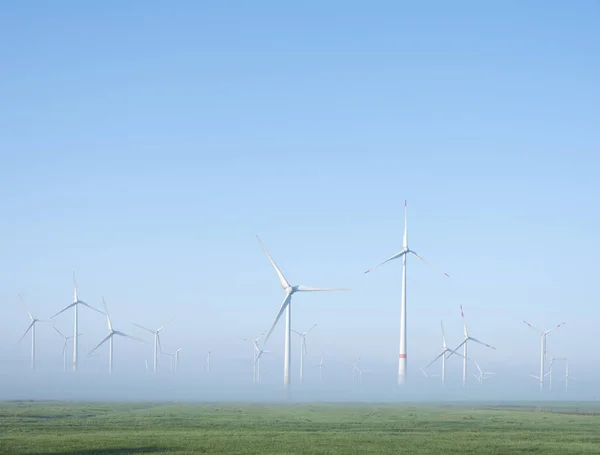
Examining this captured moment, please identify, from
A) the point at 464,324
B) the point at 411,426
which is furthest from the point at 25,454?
the point at 464,324

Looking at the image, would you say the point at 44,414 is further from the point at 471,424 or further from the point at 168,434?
the point at 471,424

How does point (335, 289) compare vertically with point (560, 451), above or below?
above

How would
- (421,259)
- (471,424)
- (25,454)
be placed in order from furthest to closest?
(421,259) < (471,424) < (25,454)

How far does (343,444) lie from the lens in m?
55.3

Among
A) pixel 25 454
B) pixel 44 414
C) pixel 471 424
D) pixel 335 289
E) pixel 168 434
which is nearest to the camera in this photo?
pixel 25 454

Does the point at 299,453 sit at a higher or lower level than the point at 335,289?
lower

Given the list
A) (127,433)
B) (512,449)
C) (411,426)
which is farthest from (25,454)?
(411,426)

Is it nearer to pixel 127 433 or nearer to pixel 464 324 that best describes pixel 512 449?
pixel 127 433

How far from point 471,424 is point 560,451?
3068 centimetres

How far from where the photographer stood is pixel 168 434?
63.1m

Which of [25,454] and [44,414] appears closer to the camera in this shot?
[25,454]

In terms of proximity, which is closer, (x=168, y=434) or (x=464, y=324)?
(x=168, y=434)

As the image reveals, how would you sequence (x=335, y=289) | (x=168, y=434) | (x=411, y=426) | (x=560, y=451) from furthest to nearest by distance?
(x=335, y=289) < (x=411, y=426) < (x=168, y=434) < (x=560, y=451)

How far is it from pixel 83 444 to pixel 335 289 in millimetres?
77198
